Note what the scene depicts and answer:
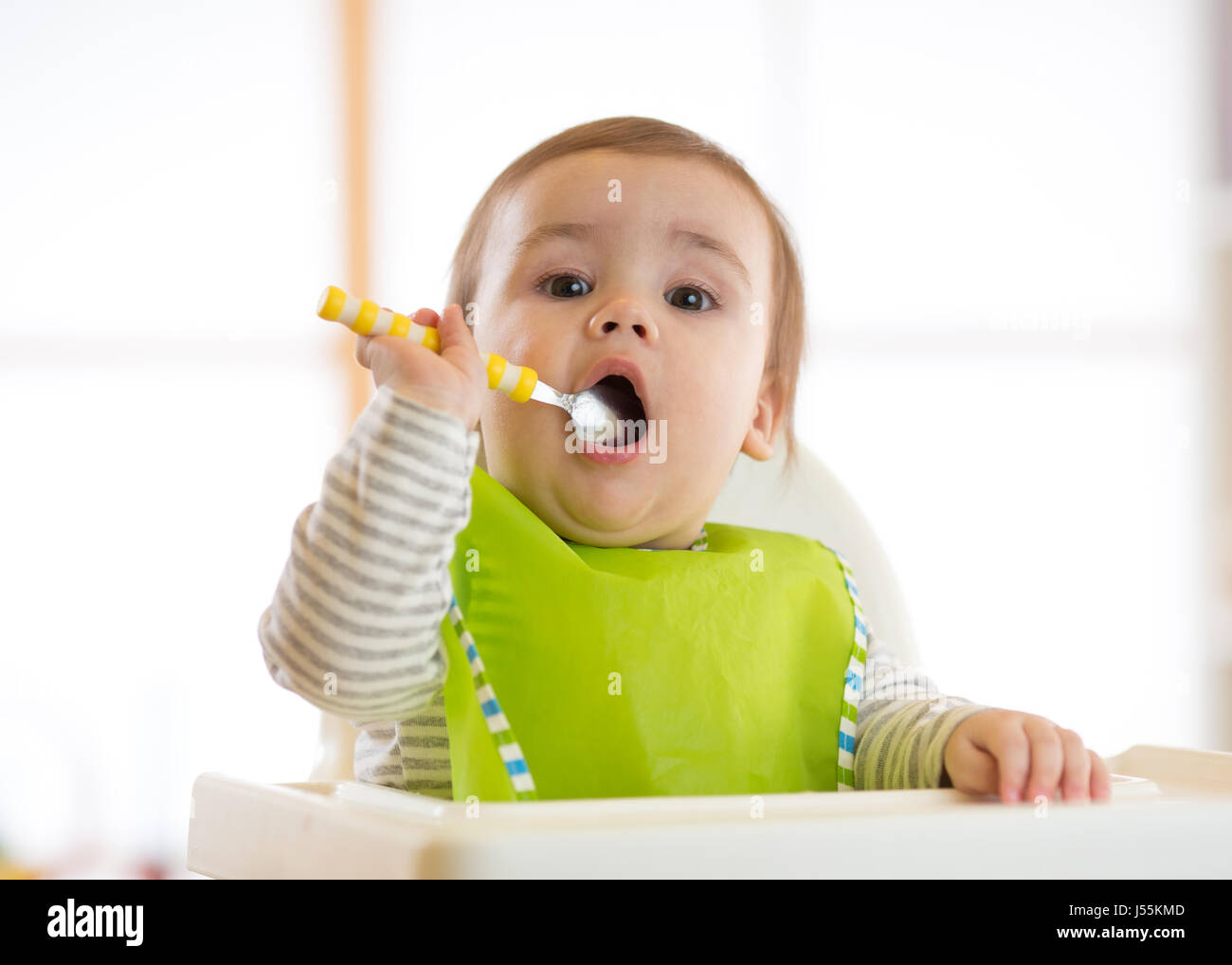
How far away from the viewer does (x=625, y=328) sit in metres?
0.90

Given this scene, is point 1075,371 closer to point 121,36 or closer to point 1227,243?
point 1227,243

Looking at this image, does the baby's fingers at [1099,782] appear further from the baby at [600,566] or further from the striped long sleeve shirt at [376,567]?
the striped long sleeve shirt at [376,567]

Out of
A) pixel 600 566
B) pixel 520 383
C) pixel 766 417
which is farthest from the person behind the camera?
pixel 766 417

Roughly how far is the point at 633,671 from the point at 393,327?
27 centimetres


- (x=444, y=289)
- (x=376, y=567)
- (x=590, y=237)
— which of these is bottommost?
(x=376, y=567)

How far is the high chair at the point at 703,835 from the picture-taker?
1.67 ft

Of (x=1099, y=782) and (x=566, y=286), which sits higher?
(x=566, y=286)

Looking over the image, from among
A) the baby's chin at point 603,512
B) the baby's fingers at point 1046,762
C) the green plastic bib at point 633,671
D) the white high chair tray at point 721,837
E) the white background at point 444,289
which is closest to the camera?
the white high chair tray at point 721,837

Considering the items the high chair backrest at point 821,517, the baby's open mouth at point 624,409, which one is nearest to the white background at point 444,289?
the high chair backrest at point 821,517

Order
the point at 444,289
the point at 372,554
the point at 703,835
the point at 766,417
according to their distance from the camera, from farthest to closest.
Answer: the point at 444,289 → the point at 766,417 → the point at 372,554 → the point at 703,835

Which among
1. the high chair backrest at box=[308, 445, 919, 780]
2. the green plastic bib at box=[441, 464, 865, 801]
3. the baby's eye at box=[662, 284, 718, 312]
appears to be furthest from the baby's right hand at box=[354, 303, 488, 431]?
the high chair backrest at box=[308, 445, 919, 780]

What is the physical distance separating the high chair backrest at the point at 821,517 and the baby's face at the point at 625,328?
0.22 metres

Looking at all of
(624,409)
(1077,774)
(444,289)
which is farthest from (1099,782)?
(444,289)

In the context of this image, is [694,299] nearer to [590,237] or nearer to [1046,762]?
[590,237]
